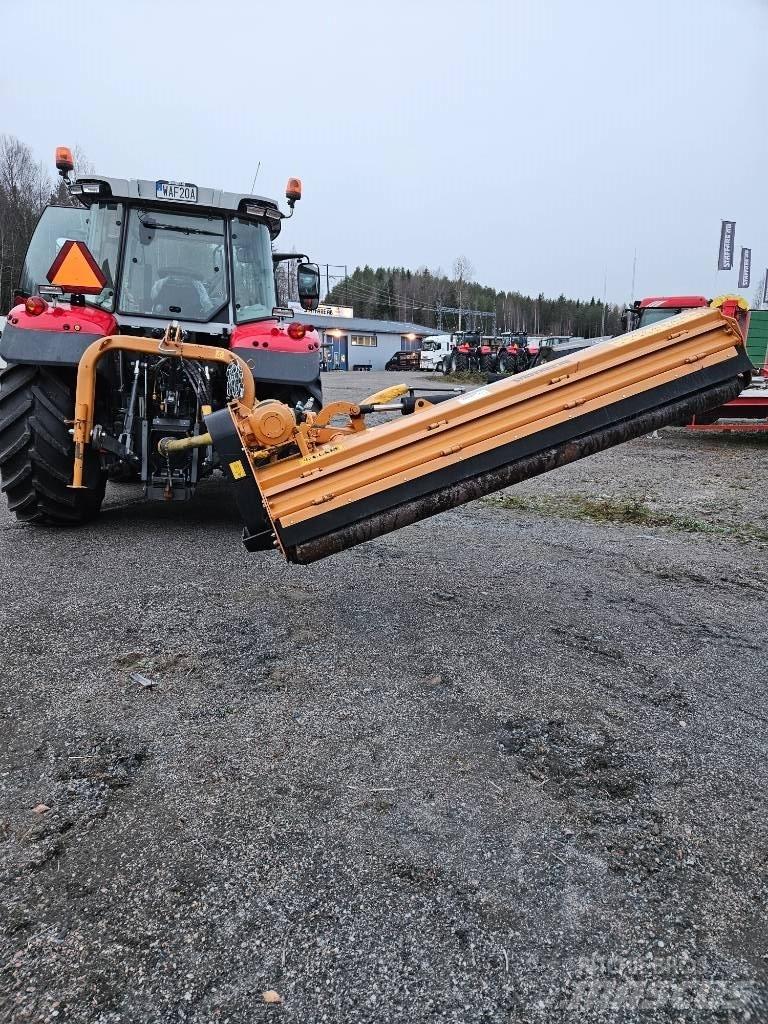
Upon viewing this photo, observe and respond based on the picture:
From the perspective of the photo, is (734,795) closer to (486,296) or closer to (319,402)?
(319,402)

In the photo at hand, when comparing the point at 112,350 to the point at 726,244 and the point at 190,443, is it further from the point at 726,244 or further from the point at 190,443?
the point at 726,244

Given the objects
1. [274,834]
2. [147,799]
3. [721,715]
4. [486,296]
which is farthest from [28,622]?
[486,296]

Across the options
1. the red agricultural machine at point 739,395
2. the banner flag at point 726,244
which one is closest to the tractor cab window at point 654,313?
the red agricultural machine at point 739,395

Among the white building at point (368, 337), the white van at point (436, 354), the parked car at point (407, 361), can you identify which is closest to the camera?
the white van at point (436, 354)

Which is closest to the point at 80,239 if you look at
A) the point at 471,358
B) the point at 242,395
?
the point at 242,395

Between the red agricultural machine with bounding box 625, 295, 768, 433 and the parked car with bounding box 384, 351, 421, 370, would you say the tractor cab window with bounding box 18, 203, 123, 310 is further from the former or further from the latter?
the parked car with bounding box 384, 351, 421, 370

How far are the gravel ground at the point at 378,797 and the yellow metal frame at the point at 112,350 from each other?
2.88 feet

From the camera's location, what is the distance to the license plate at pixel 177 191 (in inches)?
204

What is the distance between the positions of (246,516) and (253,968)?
1.96m

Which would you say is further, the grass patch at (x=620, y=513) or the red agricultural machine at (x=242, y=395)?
the grass patch at (x=620, y=513)

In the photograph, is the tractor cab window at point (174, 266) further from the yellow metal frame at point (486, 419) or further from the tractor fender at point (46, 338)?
the yellow metal frame at point (486, 419)

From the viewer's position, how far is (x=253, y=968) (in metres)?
1.57

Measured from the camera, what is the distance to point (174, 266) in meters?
5.37

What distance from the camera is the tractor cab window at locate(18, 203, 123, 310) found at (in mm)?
5219
